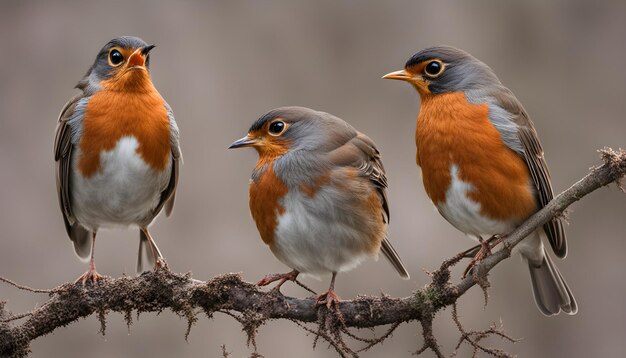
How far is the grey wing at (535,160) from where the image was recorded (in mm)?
5742

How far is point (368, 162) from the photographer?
19.3 feet

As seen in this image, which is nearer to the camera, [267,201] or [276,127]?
[267,201]

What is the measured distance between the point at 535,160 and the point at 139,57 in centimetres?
219

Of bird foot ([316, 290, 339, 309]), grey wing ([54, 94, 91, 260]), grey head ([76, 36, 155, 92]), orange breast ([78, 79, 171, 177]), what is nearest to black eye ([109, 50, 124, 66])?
grey head ([76, 36, 155, 92])

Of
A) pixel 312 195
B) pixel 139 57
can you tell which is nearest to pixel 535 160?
pixel 312 195

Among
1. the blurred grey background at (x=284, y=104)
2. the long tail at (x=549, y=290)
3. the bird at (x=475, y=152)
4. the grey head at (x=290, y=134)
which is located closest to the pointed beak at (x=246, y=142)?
the grey head at (x=290, y=134)

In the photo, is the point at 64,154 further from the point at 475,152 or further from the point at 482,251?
the point at 482,251

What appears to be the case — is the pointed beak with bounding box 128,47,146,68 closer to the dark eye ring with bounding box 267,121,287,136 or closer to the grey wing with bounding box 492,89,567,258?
the dark eye ring with bounding box 267,121,287,136

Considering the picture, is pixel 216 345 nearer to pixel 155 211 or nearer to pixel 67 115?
pixel 155 211

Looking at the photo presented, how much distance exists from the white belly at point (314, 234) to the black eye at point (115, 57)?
1.31 m

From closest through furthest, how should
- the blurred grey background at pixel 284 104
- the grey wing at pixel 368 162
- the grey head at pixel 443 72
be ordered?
1. the grey wing at pixel 368 162
2. the grey head at pixel 443 72
3. the blurred grey background at pixel 284 104

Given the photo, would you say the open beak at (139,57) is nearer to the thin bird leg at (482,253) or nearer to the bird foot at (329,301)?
the bird foot at (329,301)

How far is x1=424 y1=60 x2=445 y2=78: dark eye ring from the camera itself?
5.98m

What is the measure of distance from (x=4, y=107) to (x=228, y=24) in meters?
1.97
